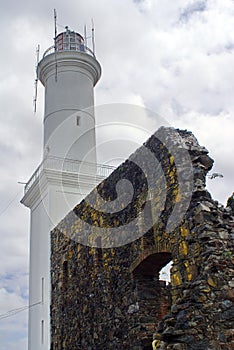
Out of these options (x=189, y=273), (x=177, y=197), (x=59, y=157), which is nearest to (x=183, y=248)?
(x=189, y=273)

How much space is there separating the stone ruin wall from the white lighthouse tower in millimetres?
1889

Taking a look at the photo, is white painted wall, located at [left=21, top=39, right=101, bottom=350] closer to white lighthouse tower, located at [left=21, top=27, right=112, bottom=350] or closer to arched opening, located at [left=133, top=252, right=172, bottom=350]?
white lighthouse tower, located at [left=21, top=27, right=112, bottom=350]

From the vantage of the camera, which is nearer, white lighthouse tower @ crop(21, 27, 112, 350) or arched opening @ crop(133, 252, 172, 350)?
arched opening @ crop(133, 252, 172, 350)

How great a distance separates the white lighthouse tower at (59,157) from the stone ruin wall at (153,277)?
189 cm

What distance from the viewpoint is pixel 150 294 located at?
6.87m

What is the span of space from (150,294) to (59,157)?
683 centimetres

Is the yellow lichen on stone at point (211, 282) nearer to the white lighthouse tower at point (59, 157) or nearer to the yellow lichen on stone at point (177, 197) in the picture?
the yellow lichen on stone at point (177, 197)

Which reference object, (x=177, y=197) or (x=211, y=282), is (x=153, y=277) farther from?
(x=211, y=282)

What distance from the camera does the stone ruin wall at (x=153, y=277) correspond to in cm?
527

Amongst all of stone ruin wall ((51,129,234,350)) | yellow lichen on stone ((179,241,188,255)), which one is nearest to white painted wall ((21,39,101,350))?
stone ruin wall ((51,129,234,350))

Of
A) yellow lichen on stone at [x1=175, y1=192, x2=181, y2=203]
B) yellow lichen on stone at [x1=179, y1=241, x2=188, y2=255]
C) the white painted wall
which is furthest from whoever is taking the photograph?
the white painted wall

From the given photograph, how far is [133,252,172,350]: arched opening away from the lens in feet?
21.5

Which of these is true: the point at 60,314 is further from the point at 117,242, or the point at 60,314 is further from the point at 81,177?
the point at 81,177

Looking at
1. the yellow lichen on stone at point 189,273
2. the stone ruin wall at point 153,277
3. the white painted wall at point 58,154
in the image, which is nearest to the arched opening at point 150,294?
the stone ruin wall at point 153,277
